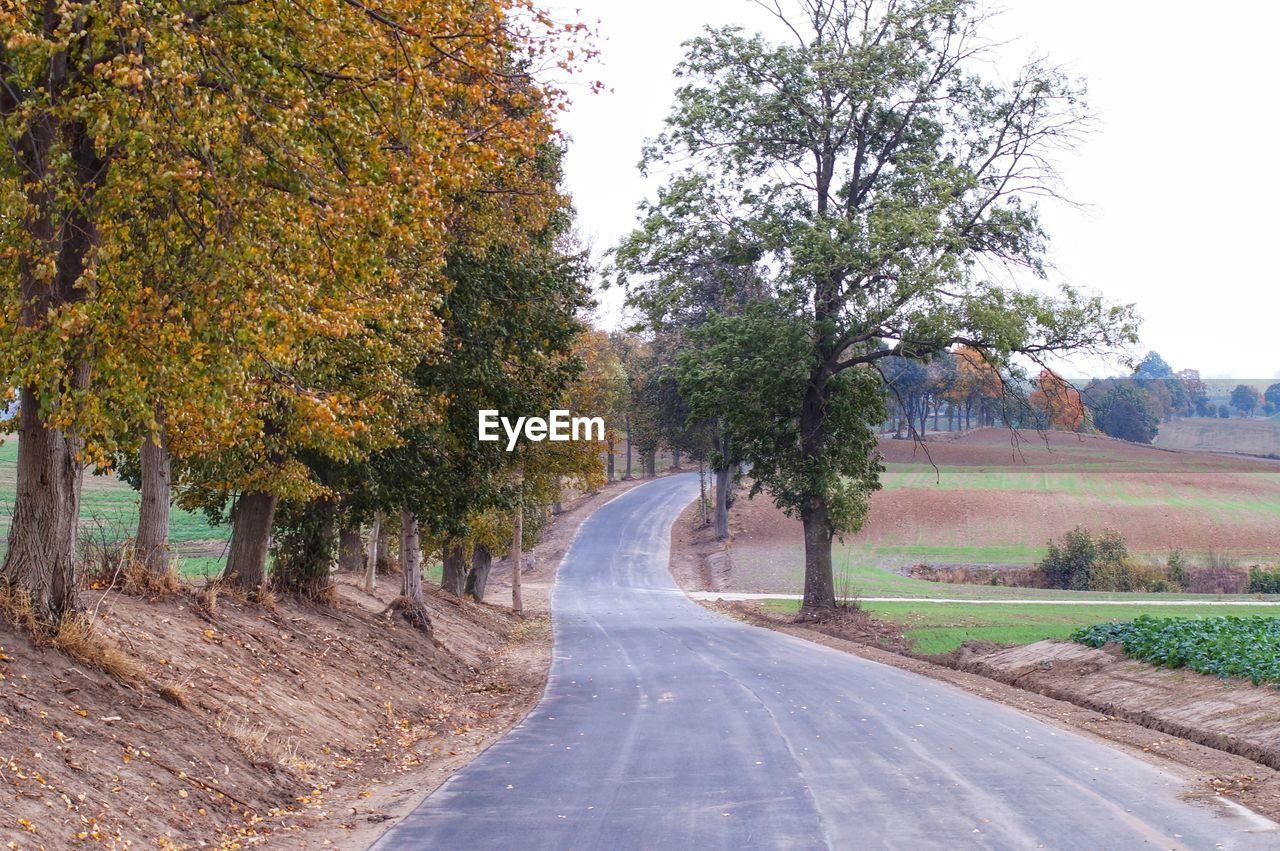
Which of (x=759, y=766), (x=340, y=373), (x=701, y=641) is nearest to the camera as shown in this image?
(x=759, y=766)

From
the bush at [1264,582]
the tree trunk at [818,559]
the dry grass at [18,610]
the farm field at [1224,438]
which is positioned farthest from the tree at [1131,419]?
the dry grass at [18,610]

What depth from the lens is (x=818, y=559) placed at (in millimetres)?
33156

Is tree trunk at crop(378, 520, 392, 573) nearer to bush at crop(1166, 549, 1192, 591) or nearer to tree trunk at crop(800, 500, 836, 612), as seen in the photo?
tree trunk at crop(800, 500, 836, 612)

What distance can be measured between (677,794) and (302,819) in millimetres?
3254

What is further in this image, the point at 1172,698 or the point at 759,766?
the point at 1172,698

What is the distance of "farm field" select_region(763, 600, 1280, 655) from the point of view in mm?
25672

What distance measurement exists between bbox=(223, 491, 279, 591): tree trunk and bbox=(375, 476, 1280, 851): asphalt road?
5.03 metres

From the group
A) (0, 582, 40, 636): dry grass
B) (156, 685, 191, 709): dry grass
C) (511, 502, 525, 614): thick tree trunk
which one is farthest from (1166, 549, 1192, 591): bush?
(0, 582, 40, 636): dry grass

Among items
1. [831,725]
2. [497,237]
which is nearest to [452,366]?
[497,237]

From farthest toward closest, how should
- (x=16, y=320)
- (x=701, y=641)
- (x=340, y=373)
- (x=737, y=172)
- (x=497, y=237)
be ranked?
(x=737, y=172) < (x=701, y=641) < (x=497, y=237) < (x=340, y=373) < (x=16, y=320)

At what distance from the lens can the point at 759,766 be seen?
11.9 meters

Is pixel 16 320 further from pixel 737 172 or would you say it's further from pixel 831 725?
pixel 737 172

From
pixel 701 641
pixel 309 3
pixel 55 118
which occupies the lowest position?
pixel 701 641

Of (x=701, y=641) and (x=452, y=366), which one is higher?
(x=452, y=366)
